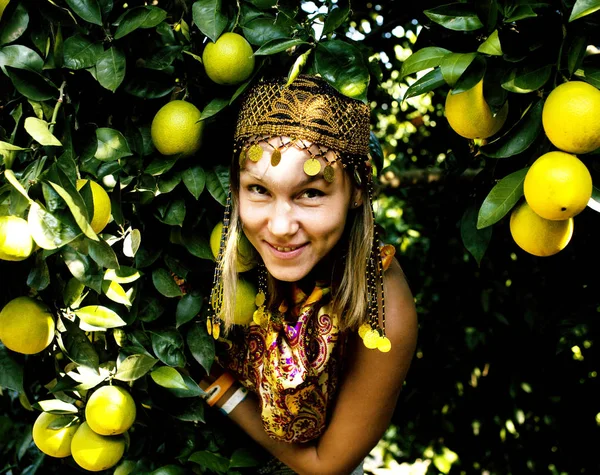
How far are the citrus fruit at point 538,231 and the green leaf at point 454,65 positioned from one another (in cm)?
31

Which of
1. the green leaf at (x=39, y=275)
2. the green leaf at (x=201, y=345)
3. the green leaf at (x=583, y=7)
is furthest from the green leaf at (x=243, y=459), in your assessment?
the green leaf at (x=583, y=7)

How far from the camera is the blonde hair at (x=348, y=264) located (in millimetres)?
1636

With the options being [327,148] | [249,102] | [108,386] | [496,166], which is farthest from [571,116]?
[108,386]

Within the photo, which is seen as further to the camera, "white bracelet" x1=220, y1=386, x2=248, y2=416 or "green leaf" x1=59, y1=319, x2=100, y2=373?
"white bracelet" x1=220, y1=386, x2=248, y2=416

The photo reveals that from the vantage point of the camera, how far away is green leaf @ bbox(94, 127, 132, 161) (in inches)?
55.8

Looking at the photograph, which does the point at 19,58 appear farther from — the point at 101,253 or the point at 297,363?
the point at 297,363

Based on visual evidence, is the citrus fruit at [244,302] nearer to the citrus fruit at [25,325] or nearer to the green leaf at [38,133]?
the citrus fruit at [25,325]

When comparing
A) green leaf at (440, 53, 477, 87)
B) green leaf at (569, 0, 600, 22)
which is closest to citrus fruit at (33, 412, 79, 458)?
green leaf at (440, 53, 477, 87)

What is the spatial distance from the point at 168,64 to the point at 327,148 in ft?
1.44

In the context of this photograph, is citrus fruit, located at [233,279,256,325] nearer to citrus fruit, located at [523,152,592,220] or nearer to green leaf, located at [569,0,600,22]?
citrus fruit, located at [523,152,592,220]

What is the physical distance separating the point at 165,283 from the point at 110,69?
1.77 feet

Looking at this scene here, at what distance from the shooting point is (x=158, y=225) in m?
1.64

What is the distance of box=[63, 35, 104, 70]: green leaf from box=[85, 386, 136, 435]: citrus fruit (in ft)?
2.45

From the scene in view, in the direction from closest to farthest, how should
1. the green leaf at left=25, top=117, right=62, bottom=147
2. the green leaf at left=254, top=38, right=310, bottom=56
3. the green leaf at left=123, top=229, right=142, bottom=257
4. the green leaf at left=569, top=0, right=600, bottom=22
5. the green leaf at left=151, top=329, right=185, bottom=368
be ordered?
the green leaf at left=569, top=0, right=600, bottom=22 → the green leaf at left=25, top=117, right=62, bottom=147 → the green leaf at left=254, top=38, right=310, bottom=56 → the green leaf at left=123, top=229, right=142, bottom=257 → the green leaf at left=151, top=329, right=185, bottom=368
